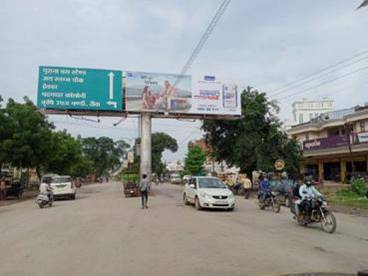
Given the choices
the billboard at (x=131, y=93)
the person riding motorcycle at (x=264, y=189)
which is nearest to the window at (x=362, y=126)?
the billboard at (x=131, y=93)

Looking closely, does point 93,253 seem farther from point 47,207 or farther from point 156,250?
point 47,207

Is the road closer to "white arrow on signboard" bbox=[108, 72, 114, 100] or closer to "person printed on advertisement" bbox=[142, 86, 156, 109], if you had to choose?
"white arrow on signboard" bbox=[108, 72, 114, 100]

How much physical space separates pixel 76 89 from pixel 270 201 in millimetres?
19791

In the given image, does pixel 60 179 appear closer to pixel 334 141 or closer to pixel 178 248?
pixel 178 248

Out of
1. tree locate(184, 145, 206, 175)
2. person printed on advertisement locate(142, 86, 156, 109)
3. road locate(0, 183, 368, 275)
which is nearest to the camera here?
road locate(0, 183, 368, 275)

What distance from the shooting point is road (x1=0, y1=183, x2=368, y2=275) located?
817 centimetres

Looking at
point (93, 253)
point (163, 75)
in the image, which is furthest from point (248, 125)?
point (93, 253)

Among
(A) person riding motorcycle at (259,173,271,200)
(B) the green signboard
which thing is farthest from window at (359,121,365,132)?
(A) person riding motorcycle at (259,173,271,200)

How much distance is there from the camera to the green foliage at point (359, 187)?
2592 centimetres

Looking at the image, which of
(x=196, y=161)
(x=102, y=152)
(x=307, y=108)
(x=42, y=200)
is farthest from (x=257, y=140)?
(x=102, y=152)

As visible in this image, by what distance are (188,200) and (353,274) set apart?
691 inches

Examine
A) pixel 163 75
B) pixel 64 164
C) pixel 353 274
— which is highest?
pixel 163 75

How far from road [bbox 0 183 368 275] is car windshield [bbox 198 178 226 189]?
645 centimetres

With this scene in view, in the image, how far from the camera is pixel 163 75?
127ft
